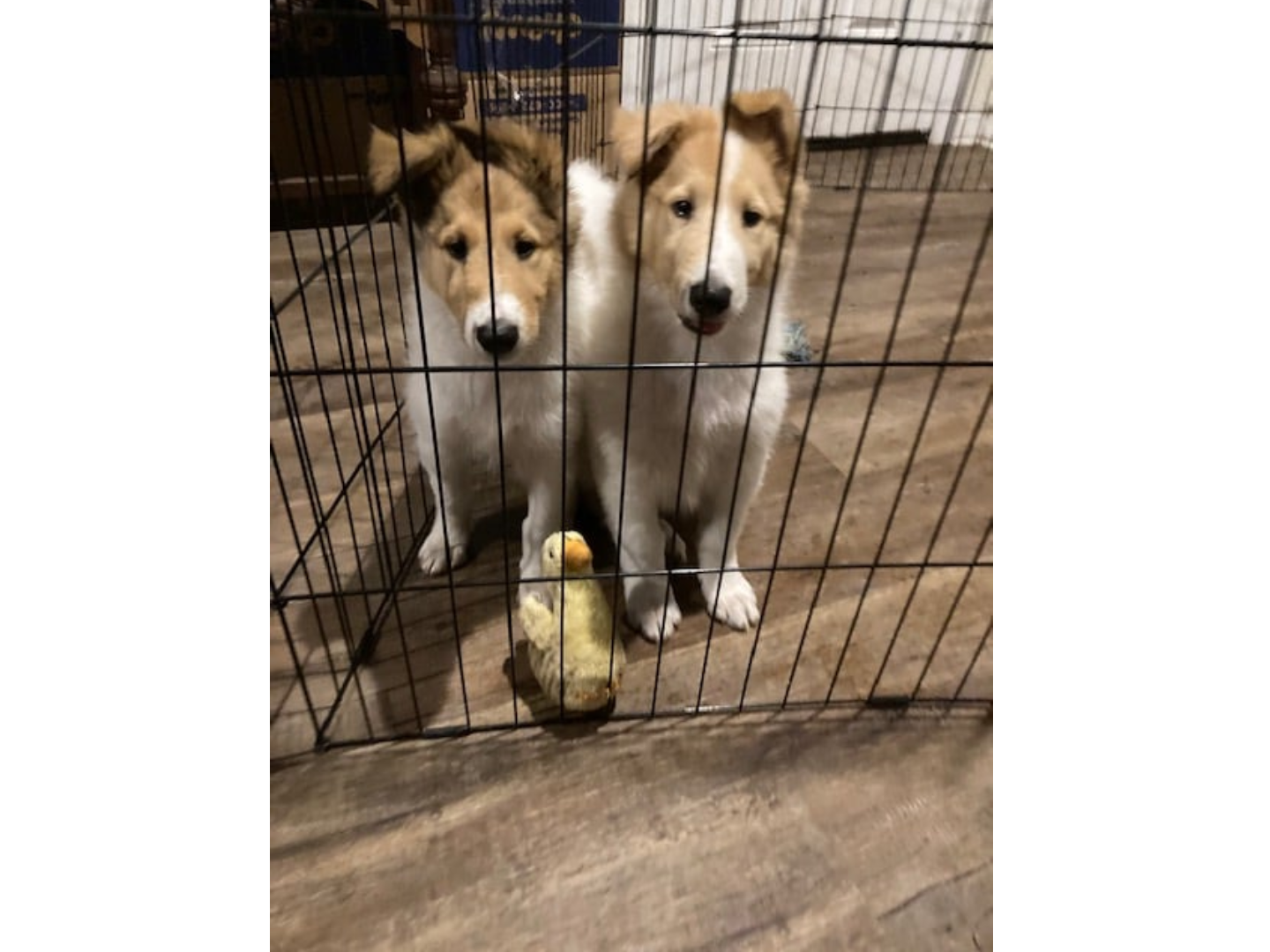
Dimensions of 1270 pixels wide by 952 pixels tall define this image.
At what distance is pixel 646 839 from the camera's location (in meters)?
1.35

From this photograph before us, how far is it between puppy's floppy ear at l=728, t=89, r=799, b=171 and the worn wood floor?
1.07 m

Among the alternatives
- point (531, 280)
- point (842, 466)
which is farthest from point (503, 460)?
point (842, 466)

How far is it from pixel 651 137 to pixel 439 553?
0.99 meters

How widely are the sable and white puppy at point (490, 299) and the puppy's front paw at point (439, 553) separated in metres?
0.09

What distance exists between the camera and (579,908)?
1.25 metres

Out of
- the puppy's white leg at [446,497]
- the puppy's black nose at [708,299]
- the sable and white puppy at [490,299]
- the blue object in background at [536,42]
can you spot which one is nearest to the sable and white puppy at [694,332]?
the puppy's black nose at [708,299]

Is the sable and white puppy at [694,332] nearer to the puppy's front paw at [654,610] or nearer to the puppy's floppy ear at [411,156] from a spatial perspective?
the puppy's front paw at [654,610]

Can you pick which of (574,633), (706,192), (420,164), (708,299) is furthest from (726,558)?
(420,164)

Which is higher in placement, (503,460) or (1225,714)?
(1225,714)

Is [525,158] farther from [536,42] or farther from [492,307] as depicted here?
[536,42]

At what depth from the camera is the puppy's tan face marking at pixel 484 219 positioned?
143cm
